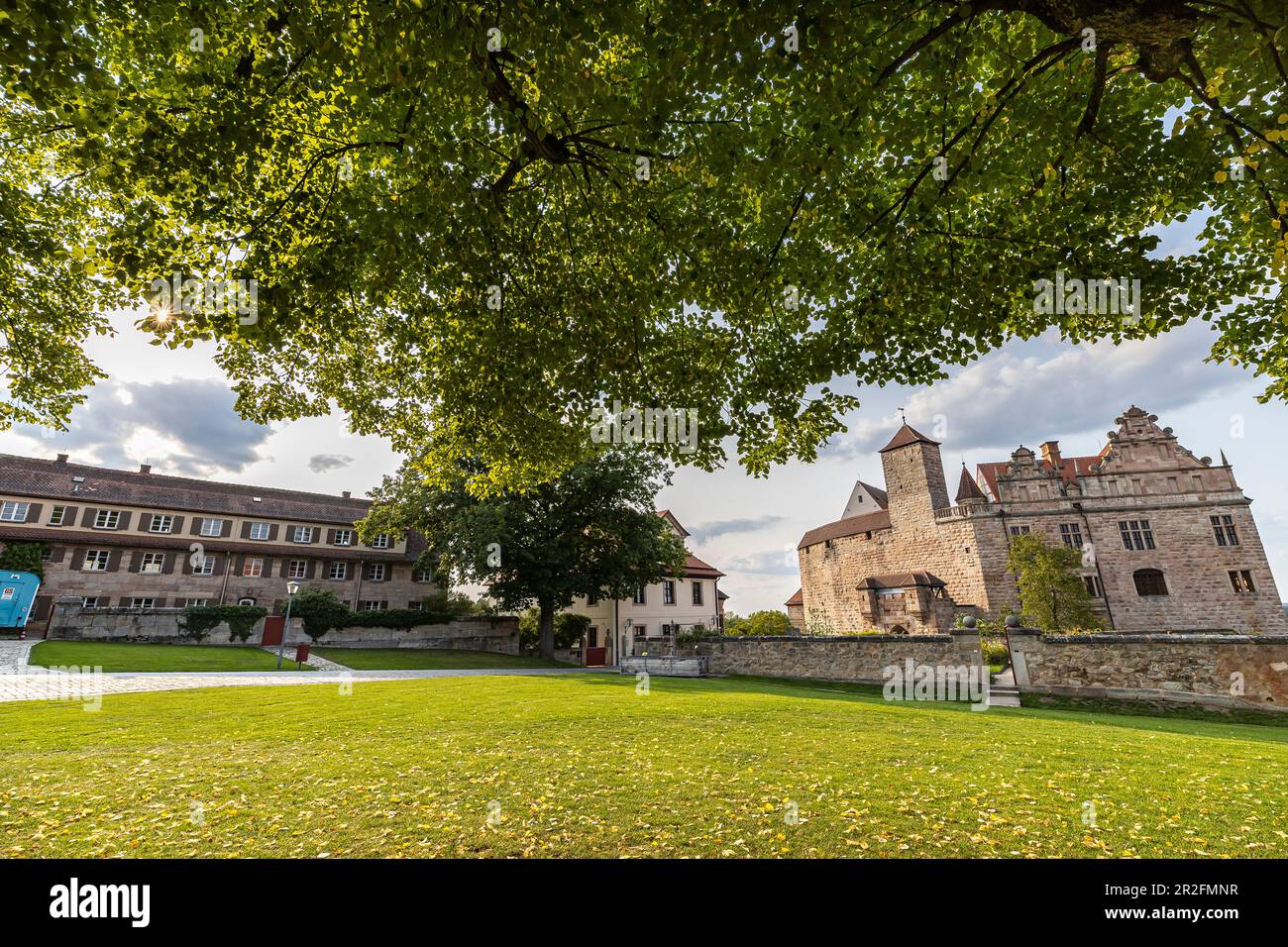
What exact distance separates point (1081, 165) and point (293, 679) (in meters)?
24.7

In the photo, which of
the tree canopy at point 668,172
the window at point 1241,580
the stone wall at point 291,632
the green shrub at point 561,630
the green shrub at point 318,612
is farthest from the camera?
the green shrub at point 561,630

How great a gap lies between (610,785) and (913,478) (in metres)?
41.8

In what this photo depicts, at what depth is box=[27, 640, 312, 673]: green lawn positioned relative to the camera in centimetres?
1967

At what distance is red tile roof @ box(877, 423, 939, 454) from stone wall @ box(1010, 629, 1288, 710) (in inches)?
1063

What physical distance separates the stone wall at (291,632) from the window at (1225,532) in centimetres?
4688

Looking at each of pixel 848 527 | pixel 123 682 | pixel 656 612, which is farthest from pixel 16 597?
pixel 848 527

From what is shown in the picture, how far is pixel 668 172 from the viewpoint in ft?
28.5

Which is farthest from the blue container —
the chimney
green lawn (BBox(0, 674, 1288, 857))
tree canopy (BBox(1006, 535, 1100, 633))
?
the chimney

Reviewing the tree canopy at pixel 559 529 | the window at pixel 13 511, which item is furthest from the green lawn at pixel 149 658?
the window at pixel 13 511

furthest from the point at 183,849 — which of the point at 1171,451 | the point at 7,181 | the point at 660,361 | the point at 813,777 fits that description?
the point at 1171,451

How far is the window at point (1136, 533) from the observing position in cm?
3544

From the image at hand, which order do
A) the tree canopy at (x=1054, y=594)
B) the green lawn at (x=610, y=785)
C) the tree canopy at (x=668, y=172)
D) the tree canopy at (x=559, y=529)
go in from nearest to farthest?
the green lawn at (x=610, y=785)
the tree canopy at (x=668, y=172)
the tree canopy at (x=559, y=529)
the tree canopy at (x=1054, y=594)

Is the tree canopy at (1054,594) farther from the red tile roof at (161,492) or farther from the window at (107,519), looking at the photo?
the window at (107,519)

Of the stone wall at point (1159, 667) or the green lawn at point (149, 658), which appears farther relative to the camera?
the green lawn at point (149, 658)
